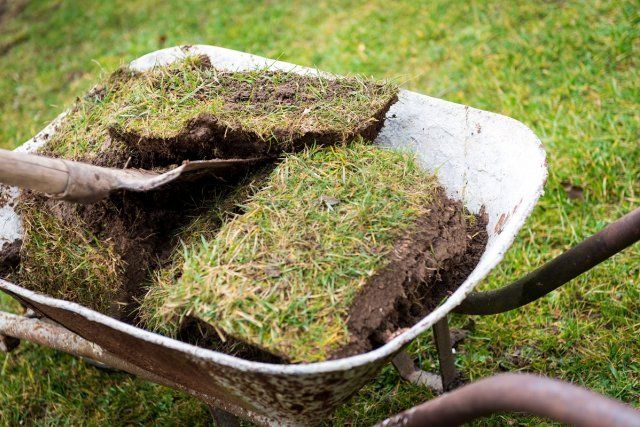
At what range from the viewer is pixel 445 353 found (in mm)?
2291

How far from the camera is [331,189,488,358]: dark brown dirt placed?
5.28 feet

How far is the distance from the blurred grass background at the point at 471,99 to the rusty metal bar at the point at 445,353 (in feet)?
0.49

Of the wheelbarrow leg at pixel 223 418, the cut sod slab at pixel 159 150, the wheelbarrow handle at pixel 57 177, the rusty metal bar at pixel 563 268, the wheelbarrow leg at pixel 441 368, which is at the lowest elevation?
the wheelbarrow leg at pixel 441 368

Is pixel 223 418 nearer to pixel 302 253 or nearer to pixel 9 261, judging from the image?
pixel 302 253

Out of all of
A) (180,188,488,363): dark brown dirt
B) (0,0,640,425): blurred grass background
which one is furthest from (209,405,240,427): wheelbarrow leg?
(0,0,640,425): blurred grass background

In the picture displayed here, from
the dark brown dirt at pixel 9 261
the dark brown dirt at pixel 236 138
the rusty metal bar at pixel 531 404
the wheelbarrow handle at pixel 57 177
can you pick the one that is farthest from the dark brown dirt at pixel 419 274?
the dark brown dirt at pixel 9 261

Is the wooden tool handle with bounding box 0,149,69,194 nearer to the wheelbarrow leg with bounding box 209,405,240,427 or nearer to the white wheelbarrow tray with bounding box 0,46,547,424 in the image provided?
the white wheelbarrow tray with bounding box 0,46,547,424

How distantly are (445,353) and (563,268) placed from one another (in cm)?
59

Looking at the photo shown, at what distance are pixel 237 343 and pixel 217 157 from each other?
24.8 inches

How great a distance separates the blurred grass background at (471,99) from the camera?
251 centimetres

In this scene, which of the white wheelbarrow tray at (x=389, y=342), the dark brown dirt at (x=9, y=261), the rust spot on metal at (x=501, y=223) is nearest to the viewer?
the white wheelbarrow tray at (x=389, y=342)

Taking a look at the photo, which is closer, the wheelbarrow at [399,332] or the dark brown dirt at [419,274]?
the wheelbarrow at [399,332]

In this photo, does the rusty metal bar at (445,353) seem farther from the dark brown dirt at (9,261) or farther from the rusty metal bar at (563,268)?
the dark brown dirt at (9,261)

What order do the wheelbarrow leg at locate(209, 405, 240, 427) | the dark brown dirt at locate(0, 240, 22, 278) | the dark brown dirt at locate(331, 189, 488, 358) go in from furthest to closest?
the dark brown dirt at locate(0, 240, 22, 278) < the wheelbarrow leg at locate(209, 405, 240, 427) < the dark brown dirt at locate(331, 189, 488, 358)
